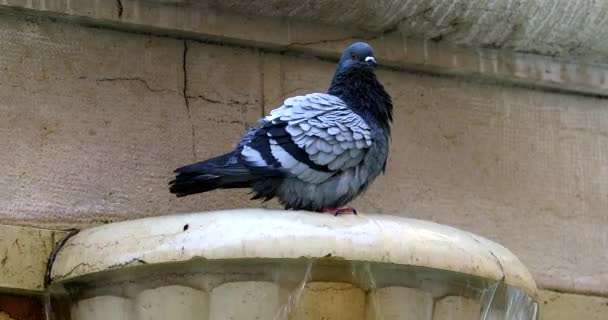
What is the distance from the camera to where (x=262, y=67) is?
14.9 ft

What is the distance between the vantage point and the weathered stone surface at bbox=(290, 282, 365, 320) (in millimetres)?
3309

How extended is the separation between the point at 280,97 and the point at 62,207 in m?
0.97

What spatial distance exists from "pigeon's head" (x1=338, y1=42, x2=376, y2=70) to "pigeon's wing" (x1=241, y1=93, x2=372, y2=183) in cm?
34

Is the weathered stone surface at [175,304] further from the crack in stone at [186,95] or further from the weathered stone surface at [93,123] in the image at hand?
the crack in stone at [186,95]

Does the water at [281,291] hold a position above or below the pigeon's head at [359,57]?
below

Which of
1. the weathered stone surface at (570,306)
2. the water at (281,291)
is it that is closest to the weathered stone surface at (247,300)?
the water at (281,291)

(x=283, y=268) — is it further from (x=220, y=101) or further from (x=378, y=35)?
(x=378, y=35)

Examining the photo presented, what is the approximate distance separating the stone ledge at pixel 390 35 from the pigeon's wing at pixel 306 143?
72 cm

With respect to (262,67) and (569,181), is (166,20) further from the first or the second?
(569,181)

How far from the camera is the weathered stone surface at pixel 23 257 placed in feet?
12.5

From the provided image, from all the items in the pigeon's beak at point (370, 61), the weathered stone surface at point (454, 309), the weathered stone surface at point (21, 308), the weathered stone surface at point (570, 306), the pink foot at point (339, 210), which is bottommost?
the weathered stone surface at point (570, 306)

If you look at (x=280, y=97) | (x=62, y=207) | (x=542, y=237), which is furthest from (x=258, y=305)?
(x=542, y=237)

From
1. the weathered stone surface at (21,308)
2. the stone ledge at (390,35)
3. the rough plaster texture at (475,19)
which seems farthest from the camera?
the rough plaster texture at (475,19)

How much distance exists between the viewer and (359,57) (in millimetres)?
4117
